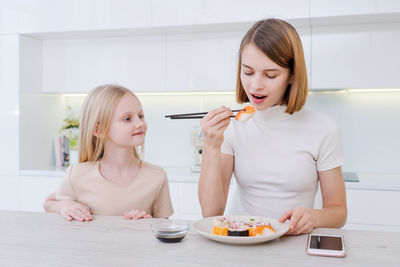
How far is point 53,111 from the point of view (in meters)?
3.59

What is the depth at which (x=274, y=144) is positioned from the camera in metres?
1.55

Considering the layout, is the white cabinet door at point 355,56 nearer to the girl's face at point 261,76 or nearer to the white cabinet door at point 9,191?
the girl's face at point 261,76

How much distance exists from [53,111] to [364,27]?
8.36 feet

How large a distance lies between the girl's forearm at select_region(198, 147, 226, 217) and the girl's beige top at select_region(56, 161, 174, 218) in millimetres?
304

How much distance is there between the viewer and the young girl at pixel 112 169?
1.64 m

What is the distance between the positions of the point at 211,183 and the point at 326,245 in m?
0.51

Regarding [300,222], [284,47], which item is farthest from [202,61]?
[300,222]

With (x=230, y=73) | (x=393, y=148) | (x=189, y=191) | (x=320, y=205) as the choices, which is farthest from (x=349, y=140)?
(x=320, y=205)

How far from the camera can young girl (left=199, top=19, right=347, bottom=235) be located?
136cm

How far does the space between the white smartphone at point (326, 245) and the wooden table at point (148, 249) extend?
1 centimetres

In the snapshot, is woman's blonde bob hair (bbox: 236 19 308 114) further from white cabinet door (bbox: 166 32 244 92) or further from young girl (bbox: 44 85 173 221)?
white cabinet door (bbox: 166 32 244 92)

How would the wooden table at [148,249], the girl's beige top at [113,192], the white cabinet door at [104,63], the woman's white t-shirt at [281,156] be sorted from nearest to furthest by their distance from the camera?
1. the wooden table at [148,249]
2. the woman's white t-shirt at [281,156]
3. the girl's beige top at [113,192]
4. the white cabinet door at [104,63]

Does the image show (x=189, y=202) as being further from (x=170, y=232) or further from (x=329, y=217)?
(x=170, y=232)

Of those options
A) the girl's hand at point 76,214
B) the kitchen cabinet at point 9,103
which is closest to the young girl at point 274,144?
the girl's hand at point 76,214
